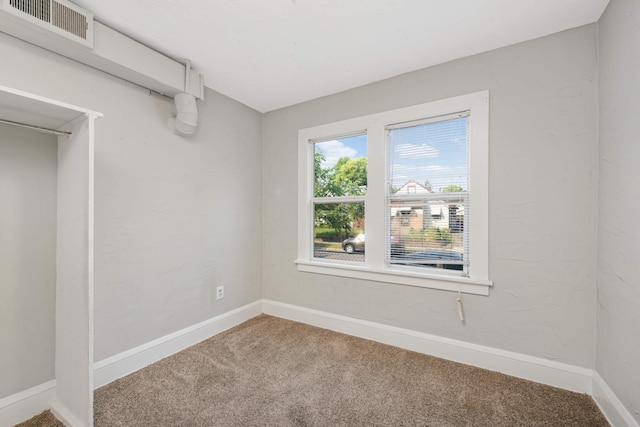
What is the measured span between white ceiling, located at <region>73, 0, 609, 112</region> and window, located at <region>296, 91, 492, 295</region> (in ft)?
1.35

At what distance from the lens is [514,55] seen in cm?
192

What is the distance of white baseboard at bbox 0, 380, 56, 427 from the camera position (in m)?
1.50

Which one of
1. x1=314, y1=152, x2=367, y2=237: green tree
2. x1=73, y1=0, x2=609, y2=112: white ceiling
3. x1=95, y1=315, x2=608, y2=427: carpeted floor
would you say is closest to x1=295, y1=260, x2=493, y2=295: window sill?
x1=314, y1=152, x2=367, y2=237: green tree

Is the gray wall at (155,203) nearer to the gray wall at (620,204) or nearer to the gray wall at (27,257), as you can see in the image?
the gray wall at (27,257)

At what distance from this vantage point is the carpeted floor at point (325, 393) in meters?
1.53

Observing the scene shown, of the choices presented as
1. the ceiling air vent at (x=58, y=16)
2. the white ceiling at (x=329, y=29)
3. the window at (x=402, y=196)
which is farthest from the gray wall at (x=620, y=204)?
the ceiling air vent at (x=58, y=16)

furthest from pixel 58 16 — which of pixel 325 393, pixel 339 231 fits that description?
pixel 325 393

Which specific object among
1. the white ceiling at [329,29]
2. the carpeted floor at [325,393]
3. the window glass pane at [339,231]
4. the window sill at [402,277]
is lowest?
the carpeted floor at [325,393]

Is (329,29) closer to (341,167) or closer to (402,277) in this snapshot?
(341,167)

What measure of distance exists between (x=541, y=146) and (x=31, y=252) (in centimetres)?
332

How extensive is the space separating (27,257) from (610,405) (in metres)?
3.43

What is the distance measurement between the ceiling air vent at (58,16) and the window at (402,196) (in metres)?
1.79

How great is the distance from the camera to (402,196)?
2.39 m

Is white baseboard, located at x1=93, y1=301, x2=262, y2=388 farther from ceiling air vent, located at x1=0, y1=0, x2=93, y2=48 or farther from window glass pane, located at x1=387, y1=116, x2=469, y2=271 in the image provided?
ceiling air vent, located at x1=0, y1=0, x2=93, y2=48
